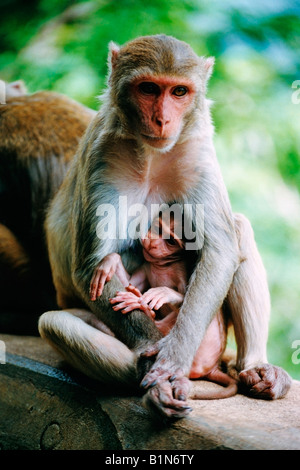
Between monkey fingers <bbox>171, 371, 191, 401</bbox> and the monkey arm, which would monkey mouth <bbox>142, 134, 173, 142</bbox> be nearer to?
the monkey arm

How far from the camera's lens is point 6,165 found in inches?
189

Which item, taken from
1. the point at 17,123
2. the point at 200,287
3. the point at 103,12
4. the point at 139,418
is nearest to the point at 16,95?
the point at 17,123

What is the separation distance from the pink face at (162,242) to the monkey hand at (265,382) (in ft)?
2.52

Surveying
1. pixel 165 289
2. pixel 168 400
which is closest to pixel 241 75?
pixel 165 289

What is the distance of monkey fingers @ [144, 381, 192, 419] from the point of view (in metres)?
2.48

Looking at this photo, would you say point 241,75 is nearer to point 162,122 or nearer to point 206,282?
point 162,122

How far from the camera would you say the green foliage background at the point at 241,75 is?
5625 millimetres

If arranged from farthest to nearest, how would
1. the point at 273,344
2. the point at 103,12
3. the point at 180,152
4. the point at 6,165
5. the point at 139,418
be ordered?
the point at 103,12 → the point at 273,344 → the point at 6,165 → the point at 180,152 → the point at 139,418

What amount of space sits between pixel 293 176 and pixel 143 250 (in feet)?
9.60

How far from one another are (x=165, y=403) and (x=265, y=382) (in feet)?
2.48

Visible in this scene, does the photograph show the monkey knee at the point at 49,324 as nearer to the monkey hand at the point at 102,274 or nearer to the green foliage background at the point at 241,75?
the monkey hand at the point at 102,274

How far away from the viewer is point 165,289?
3.08 meters

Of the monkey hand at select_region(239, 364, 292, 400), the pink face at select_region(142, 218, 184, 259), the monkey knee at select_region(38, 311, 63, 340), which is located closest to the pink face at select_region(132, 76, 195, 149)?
the pink face at select_region(142, 218, 184, 259)

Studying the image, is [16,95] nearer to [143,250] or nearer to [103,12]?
[103,12]
